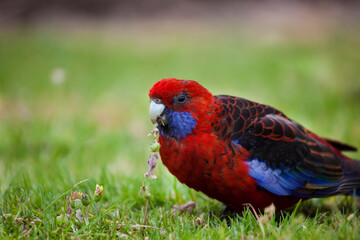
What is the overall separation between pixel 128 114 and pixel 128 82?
159 cm

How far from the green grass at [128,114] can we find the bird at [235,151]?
214 millimetres

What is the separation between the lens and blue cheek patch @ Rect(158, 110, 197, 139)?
2.66 metres

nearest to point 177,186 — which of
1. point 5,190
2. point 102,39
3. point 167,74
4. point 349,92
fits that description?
point 5,190

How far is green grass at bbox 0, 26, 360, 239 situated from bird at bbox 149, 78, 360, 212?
8.4 inches

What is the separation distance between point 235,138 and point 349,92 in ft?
14.3

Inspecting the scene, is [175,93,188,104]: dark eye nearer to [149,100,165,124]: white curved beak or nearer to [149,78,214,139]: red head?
[149,78,214,139]: red head

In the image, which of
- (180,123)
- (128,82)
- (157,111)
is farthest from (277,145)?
(128,82)

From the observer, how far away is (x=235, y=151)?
2.68 m

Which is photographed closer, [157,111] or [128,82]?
[157,111]

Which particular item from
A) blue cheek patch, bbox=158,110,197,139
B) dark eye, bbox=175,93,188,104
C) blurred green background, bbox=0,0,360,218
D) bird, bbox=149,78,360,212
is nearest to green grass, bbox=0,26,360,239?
blurred green background, bbox=0,0,360,218

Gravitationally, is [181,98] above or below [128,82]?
above

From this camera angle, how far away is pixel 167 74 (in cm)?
793

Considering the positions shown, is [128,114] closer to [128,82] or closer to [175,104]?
[128,82]

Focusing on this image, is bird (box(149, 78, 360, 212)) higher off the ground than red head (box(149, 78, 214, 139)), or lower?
lower
